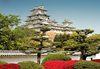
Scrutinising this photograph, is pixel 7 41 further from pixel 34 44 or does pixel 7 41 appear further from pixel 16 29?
pixel 34 44

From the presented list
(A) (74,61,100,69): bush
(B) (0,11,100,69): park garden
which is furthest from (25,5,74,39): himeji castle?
(A) (74,61,100,69): bush

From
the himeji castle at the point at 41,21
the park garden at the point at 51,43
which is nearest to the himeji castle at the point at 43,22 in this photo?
the himeji castle at the point at 41,21

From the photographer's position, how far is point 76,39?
94.1 feet

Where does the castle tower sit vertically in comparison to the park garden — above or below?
above

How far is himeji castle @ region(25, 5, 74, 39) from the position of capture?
68.6 metres

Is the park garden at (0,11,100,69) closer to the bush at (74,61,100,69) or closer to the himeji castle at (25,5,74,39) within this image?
the bush at (74,61,100,69)

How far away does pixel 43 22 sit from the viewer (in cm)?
6944

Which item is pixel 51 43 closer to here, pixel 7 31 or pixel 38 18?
pixel 7 31

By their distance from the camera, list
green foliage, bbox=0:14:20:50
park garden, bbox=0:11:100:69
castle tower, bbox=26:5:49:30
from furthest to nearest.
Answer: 1. castle tower, bbox=26:5:49:30
2. green foliage, bbox=0:14:20:50
3. park garden, bbox=0:11:100:69

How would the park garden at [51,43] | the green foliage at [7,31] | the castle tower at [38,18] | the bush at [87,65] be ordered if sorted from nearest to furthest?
the bush at [87,65] < the park garden at [51,43] < the green foliage at [7,31] < the castle tower at [38,18]

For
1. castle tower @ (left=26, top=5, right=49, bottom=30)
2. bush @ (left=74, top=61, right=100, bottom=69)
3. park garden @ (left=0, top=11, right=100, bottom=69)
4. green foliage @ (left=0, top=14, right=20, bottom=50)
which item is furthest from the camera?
castle tower @ (left=26, top=5, right=49, bottom=30)

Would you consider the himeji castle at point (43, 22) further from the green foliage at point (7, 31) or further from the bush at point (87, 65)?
the bush at point (87, 65)

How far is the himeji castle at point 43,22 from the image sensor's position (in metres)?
68.6

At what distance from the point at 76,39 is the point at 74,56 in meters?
9.08
